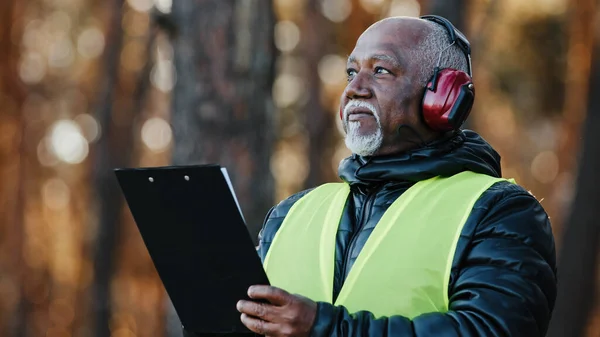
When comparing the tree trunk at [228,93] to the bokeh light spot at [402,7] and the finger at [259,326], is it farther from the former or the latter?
the bokeh light spot at [402,7]

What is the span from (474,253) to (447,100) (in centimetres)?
73

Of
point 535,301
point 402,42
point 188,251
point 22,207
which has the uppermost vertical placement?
point 402,42

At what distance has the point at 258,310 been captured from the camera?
3350 millimetres

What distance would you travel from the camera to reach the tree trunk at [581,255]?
12.2 meters

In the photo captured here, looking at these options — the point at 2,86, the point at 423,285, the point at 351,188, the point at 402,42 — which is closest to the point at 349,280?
the point at 423,285

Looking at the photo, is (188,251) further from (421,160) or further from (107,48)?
(107,48)

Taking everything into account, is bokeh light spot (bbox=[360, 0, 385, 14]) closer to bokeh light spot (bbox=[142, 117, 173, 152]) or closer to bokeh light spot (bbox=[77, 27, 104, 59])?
bokeh light spot (bbox=[142, 117, 173, 152])

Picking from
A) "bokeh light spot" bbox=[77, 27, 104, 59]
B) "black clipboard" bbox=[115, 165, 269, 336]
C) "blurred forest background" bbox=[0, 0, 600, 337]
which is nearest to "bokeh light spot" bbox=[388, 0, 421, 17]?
"blurred forest background" bbox=[0, 0, 600, 337]

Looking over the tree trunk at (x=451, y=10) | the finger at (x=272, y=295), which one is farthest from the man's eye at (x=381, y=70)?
the tree trunk at (x=451, y=10)

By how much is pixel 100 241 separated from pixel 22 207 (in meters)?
9.12

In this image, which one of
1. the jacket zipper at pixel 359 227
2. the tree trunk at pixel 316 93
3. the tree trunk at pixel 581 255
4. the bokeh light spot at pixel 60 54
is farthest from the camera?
the bokeh light spot at pixel 60 54

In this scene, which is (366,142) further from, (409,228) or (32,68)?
(32,68)

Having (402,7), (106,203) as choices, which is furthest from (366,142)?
(402,7)

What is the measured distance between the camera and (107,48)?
936 inches
